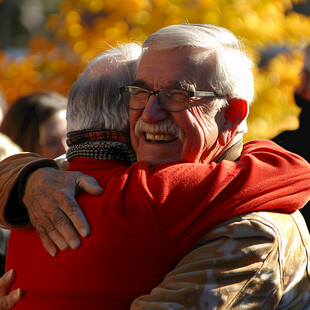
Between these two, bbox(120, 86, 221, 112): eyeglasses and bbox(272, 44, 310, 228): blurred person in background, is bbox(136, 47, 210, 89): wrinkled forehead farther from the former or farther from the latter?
bbox(272, 44, 310, 228): blurred person in background

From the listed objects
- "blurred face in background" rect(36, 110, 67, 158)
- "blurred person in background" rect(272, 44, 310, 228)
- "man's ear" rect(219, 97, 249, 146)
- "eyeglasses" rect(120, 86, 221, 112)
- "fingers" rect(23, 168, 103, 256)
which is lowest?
"blurred face in background" rect(36, 110, 67, 158)

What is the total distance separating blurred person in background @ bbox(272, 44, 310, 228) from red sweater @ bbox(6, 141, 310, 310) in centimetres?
144

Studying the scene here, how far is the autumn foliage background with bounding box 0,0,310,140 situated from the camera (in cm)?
629

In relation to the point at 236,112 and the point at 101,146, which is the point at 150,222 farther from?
the point at 236,112

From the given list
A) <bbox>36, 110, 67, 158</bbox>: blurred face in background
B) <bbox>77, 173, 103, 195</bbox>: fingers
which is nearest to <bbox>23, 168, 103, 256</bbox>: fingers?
<bbox>77, 173, 103, 195</bbox>: fingers

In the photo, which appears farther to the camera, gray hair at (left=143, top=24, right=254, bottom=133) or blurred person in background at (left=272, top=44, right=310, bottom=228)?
blurred person in background at (left=272, top=44, right=310, bottom=228)

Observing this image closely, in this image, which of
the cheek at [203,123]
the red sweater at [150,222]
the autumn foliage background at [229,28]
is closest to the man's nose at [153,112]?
the cheek at [203,123]

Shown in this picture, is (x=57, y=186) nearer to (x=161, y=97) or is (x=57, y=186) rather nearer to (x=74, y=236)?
(x=74, y=236)

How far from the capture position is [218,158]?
2600 millimetres

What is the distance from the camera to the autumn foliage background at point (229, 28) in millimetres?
6285

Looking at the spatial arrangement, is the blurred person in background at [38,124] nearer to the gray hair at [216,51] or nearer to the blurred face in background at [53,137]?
the blurred face in background at [53,137]

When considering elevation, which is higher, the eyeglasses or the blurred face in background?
the eyeglasses

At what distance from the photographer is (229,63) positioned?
2.52 meters

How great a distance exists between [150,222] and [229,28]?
14.0ft
